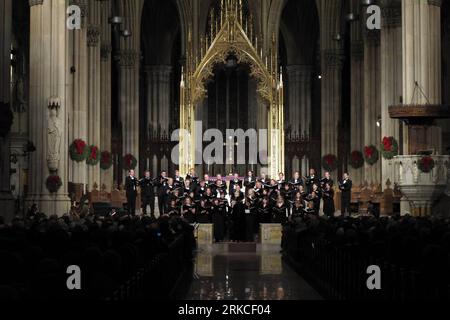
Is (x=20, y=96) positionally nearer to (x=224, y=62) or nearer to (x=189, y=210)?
(x=224, y=62)

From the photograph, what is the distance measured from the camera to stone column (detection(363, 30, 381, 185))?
37.0 m

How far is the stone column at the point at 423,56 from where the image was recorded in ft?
85.6

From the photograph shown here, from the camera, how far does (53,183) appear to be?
2514 centimetres

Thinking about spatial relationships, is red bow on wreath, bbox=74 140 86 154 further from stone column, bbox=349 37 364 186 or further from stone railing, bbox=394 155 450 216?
stone column, bbox=349 37 364 186

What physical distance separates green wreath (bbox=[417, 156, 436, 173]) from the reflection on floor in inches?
194

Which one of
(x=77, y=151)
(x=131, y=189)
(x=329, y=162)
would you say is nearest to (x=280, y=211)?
(x=131, y=189)

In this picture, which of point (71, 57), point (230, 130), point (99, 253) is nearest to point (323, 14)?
point (230, 130)

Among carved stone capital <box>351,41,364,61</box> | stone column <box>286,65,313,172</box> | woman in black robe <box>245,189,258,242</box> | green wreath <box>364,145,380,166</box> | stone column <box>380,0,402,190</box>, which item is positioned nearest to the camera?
woman in black robe <box>245,189,258,242</box>

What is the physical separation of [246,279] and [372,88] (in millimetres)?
22929

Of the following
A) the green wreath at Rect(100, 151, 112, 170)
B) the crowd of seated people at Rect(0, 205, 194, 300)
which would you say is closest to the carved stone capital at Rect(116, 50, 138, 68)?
the green wreath at Rect(100, 151, 112, 170)

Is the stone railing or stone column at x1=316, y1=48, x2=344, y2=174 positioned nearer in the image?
the stone railing

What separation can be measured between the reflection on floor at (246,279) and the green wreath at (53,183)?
506cm

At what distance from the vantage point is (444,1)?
3641cm
